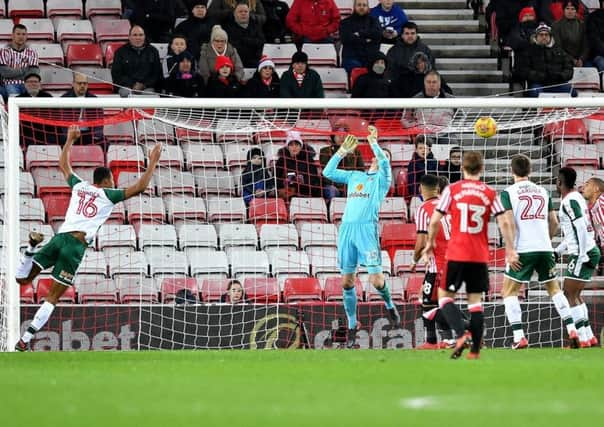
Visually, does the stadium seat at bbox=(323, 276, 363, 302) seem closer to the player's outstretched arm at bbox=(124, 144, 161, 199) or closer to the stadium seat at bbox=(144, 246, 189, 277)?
the stadium seat at bbox=(144, 246, 189, 277)

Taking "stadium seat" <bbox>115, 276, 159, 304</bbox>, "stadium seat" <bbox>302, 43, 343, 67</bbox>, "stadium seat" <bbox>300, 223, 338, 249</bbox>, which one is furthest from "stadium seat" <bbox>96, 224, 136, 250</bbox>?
"stadium seat" <bbox>302, 43, 343, 67</bbox>

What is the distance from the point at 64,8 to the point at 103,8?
25.3 inches

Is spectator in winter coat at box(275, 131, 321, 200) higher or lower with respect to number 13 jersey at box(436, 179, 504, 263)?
higher

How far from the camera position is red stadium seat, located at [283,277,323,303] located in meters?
18.4

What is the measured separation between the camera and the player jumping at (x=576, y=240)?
51.6ft

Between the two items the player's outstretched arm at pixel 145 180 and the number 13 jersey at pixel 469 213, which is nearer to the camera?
the number 13 jersey at pixel 469 213

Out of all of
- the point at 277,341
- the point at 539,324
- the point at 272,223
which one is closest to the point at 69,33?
the point at 272,223

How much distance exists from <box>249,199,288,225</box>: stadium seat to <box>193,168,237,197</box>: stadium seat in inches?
17.3

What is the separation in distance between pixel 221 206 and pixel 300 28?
15.3 feet

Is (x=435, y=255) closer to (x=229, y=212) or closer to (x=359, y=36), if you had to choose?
(x=229, y=212)

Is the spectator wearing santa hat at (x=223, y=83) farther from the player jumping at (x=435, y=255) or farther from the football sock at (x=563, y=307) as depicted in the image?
the football sock at (x=563, y=307)

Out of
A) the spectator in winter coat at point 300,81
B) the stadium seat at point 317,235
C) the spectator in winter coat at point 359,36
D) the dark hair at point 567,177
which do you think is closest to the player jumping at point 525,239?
the dark hair at point 567,177

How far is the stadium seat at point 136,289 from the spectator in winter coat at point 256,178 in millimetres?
1912

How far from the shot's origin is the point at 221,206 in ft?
63.1
